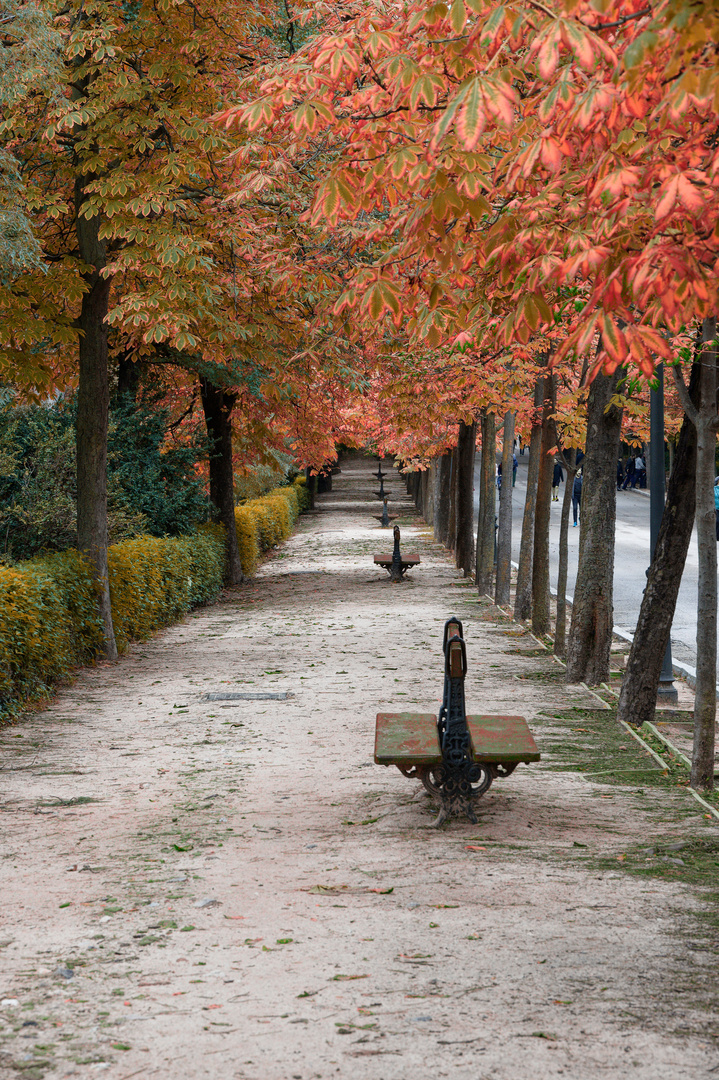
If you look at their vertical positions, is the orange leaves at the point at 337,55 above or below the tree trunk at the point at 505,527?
above

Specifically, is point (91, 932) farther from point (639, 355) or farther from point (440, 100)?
point (440, 100)

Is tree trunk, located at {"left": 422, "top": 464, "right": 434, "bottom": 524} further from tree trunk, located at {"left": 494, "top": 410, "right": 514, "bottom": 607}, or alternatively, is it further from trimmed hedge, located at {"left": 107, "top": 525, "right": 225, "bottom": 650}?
trimmed hedge, located at {"left": 107, "top": 525, "right": 225, "bottom": 650}

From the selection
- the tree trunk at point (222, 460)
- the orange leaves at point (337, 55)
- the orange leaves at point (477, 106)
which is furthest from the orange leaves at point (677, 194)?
the tree trunk at point (222, 460)

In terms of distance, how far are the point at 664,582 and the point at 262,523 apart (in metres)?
21.8

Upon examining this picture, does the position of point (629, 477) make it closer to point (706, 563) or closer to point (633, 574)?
point (633, 574)

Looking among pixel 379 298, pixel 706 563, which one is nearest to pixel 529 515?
pixel 706 563

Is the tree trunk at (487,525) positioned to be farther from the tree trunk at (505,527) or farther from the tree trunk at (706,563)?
the tree trunk at (706,563)

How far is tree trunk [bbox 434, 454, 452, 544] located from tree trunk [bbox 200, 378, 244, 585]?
1153cm

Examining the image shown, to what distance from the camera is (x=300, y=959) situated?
14.5 feet

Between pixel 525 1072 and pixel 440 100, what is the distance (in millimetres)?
5090

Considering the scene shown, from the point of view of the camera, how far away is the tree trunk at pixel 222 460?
69.5ft

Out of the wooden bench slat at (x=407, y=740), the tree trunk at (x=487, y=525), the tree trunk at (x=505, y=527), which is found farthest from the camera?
the tree trunk at (x=487, y=525)

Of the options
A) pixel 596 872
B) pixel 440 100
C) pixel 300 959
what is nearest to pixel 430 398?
pixel 440 100

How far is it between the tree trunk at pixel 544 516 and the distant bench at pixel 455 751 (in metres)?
7.04
